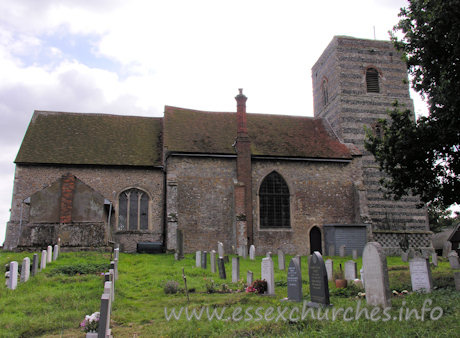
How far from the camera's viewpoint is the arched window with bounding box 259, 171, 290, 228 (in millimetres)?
24188

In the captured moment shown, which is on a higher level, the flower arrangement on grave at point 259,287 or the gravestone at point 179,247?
the gravestone at point 179,247

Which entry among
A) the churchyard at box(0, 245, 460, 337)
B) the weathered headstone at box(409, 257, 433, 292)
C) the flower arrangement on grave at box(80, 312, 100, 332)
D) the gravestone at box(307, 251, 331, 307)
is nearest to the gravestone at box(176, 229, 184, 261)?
the churchyard at box(0, 245, 460, 337)

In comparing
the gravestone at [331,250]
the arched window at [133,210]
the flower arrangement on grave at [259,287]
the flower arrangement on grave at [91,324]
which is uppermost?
the arched window at [133,210]

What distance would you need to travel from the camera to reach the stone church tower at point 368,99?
26.4m

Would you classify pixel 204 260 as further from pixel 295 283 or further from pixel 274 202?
pixel 274 202

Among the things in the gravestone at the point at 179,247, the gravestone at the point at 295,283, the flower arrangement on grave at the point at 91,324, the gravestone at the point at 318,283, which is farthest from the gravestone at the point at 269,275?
the gravestone at the point at 179,247

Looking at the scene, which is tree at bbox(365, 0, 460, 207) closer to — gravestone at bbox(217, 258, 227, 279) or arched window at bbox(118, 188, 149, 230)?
gravestone at bbox(217, 258, 227, 279)

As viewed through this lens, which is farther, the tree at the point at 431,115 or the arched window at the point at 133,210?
the arched window at the point at 133,210

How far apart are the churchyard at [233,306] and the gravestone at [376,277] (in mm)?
26

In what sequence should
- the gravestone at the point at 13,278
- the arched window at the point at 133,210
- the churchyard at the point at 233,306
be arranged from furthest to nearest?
the arched window at the point at 133,210, the gravestone at the point at 13,278, the churchyard at the point at 233,306

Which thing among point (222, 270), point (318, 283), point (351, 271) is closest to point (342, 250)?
point (351, 271)

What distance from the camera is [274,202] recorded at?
24.5m

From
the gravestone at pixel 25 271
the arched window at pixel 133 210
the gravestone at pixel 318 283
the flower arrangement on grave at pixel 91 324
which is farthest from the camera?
the arched window at pixel 133 210

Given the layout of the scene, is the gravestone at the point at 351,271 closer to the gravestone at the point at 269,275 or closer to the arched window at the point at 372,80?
the gravestone at the point at 269,275
